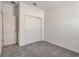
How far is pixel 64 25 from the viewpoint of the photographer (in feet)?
12.0

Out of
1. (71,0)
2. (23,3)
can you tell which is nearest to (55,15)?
(71,0)

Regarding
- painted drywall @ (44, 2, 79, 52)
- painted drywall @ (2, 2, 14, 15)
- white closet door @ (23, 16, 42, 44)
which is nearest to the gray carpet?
painted drywall @ (44, 2, 79, 52)

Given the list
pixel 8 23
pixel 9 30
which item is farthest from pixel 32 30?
pixel 8 23

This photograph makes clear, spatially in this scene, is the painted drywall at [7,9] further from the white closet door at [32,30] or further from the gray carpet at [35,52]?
the gray carpet at [35,52]

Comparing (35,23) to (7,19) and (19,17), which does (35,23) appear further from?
(7,19)

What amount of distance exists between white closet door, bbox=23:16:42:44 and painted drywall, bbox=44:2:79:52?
2.32 ft

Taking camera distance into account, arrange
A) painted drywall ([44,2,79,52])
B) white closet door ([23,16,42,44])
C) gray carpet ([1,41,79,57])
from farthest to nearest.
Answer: white closet door ([23,16,42,44]) < painted drywall ([44,2,79,52]) < gray carpet ([1,41,79,57])

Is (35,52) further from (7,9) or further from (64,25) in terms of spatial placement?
(7,9)

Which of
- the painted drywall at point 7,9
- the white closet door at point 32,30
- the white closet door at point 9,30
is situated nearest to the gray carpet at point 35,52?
the white closet door at point 9,30

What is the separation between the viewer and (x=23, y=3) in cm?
390

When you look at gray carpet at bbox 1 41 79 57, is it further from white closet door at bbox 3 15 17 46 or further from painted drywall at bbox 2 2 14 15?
painted drywall at bbox 2 2 14 15

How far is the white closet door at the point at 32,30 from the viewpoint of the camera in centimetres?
429

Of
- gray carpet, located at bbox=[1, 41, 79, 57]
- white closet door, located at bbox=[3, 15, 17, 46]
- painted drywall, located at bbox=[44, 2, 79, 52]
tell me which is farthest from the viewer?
white closet door, located at bbox=[3, 15, 17, 46]

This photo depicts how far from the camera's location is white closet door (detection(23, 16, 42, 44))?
14.1 feet
